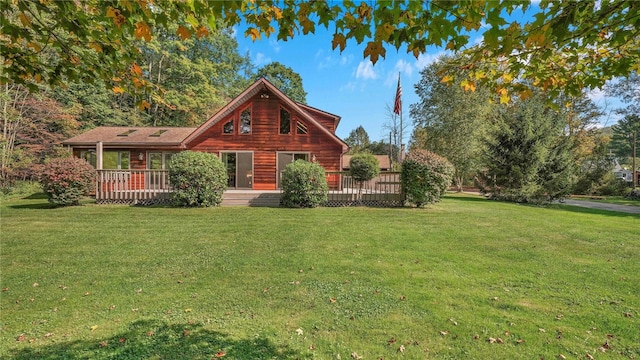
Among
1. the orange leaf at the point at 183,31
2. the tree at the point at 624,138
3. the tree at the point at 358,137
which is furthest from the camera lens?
the tree at the point at 358,137

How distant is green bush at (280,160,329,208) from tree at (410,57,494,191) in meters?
18.0

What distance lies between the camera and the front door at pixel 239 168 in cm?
1669

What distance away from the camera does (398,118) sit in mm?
35500

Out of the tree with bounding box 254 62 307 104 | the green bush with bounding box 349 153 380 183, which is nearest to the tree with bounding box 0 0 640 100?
the green bush with bounding box 349 153 380 183

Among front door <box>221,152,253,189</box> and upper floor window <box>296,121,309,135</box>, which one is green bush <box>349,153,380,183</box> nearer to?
upper floor window <box>296,121,309,135</box>

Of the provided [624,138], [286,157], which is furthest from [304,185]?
[624,138]

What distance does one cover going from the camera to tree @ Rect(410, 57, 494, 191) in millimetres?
25719

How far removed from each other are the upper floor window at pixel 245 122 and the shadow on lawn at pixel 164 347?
14178 millimetres

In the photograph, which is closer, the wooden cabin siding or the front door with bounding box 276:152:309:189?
the wooden cabin siding

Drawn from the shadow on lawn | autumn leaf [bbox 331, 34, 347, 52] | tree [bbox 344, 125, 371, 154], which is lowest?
the shadow on lawn

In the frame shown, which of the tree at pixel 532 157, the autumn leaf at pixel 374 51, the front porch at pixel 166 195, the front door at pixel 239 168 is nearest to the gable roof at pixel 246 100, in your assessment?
the front door at pixel 239 168

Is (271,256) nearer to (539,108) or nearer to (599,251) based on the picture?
(599,251)

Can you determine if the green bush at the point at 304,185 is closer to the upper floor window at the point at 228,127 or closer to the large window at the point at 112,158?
the upper floor window at the point at 228,127

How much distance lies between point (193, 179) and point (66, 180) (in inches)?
189
